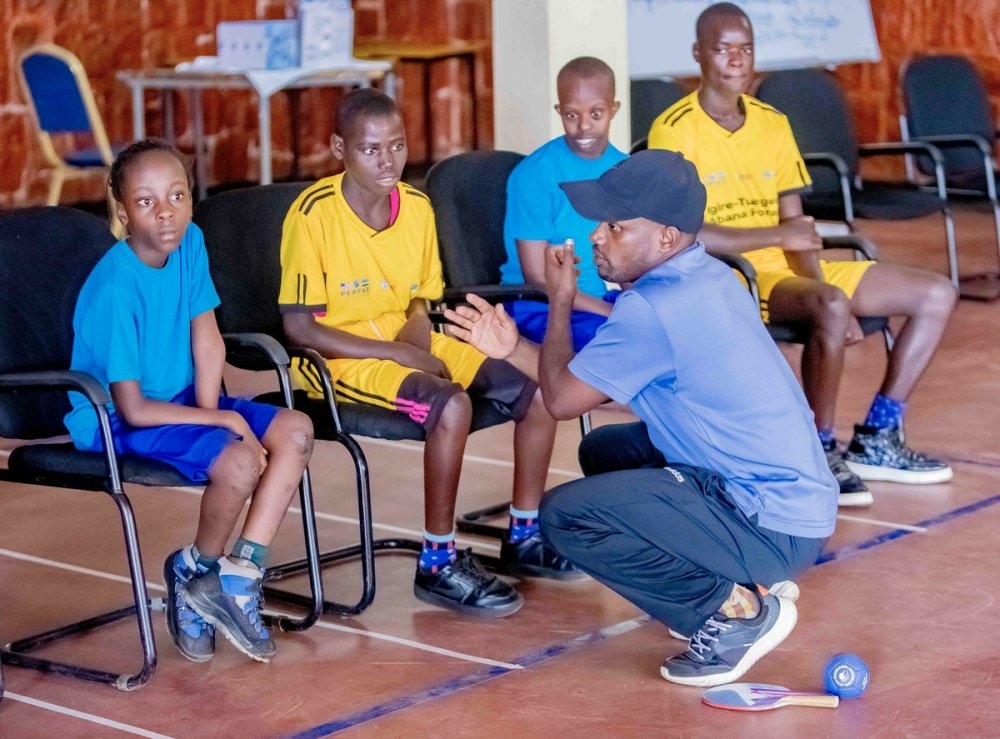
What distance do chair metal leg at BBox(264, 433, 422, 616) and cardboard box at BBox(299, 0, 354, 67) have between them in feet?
17.1

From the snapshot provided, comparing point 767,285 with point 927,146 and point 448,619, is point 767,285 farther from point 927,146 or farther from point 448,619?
point 927,146

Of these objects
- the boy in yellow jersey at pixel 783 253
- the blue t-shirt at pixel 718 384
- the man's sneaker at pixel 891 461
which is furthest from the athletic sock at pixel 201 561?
the man's sneaker at pixel 891 461

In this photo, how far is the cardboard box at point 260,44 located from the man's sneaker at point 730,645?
6.14 meters

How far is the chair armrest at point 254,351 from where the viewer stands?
3.46 metres

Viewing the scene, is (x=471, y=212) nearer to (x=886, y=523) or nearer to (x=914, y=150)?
(x=886, y=523)

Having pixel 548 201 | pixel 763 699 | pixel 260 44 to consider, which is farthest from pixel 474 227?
pixel 260 44

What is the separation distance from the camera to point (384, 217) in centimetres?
385

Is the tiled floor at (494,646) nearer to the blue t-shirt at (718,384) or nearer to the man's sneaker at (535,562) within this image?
the man's sneaker at (535,562)

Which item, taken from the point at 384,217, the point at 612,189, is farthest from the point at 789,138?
the point at 612,189

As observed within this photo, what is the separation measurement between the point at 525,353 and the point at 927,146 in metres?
3.93

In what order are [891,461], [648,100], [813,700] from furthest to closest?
[648,100]
[891,461]
[813,700]

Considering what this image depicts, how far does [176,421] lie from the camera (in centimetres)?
326

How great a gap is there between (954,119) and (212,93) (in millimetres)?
4964

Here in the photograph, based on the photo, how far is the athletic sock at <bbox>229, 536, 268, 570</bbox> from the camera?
330cm
